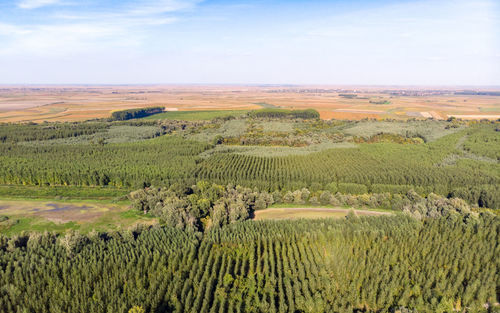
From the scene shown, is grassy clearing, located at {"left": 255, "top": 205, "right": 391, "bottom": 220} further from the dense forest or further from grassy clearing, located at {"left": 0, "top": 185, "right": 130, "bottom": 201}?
grassy clearing, located at {"left": 0, "top": 185, "right": 130, "bottom": 201}

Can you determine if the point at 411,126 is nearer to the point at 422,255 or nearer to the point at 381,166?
the point at 381,166

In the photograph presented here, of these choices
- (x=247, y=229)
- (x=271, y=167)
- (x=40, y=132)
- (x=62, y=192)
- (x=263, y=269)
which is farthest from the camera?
(x=40, y=132)

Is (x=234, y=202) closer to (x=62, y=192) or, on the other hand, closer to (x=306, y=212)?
(x=306, y=212)

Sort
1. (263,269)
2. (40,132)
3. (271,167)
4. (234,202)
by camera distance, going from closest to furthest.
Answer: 1. (263,269)
2. (234,202)
3. (271,167)
4. (40,132)

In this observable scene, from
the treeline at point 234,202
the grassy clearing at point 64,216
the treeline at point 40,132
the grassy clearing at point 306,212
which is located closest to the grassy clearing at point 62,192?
the grassy clearing at point 64,216

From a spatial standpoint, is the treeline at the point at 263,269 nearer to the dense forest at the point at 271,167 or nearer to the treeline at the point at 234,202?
the treeline at the point at 234,202

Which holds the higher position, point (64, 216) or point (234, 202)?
point (234, 202)

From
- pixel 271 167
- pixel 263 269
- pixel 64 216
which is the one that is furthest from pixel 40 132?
pixel 263 269
